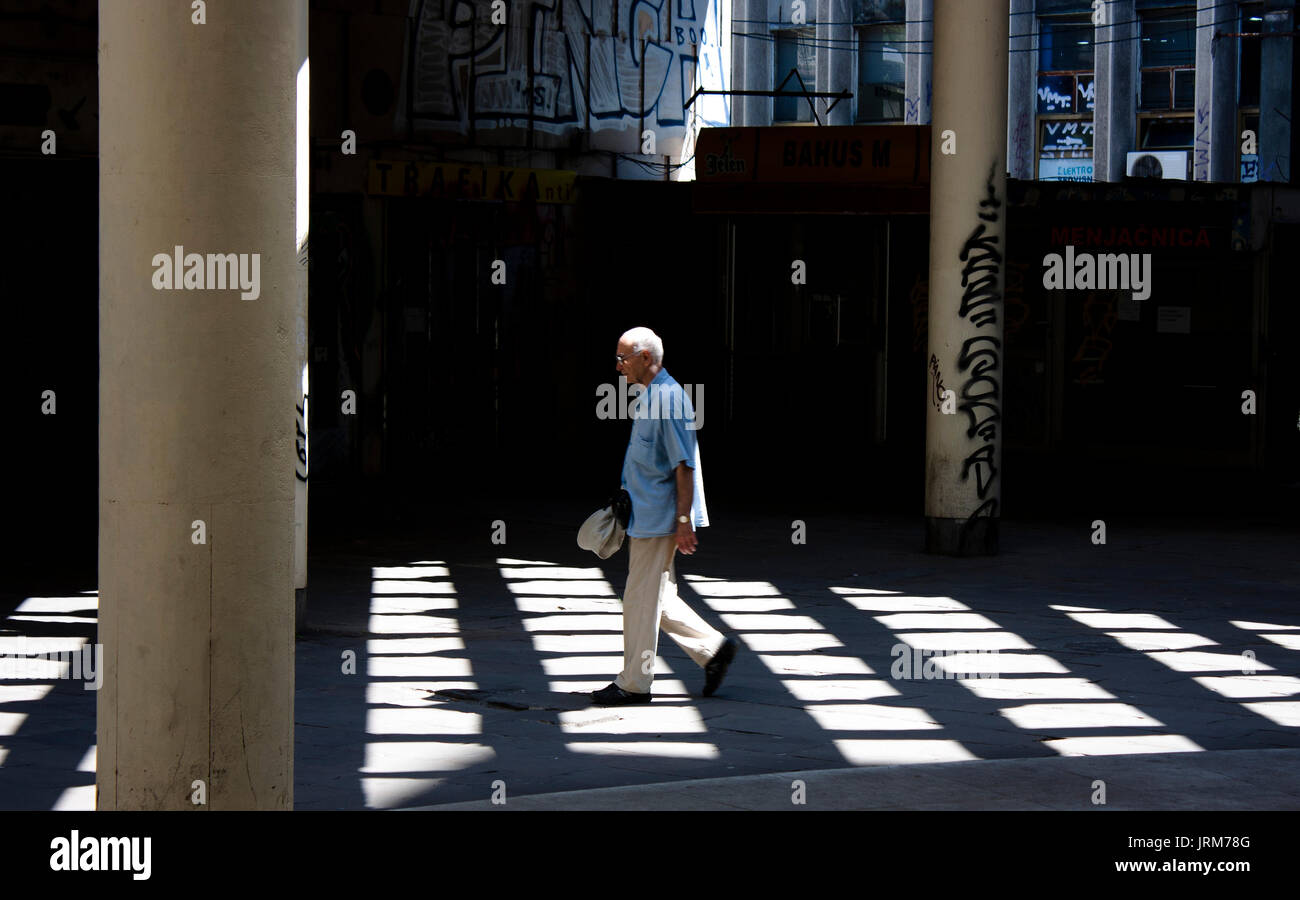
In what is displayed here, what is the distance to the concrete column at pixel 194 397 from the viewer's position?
4785 millimetres

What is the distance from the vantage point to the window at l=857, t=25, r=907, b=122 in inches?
1515

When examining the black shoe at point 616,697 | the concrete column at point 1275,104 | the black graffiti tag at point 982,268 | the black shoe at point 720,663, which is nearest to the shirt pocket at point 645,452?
the black shoe at point 720,663

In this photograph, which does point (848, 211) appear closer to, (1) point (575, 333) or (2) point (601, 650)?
(1) point (575, 333)

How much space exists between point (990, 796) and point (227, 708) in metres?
2.93

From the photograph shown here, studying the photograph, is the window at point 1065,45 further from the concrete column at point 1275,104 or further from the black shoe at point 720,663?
the black shoe at point 720,663

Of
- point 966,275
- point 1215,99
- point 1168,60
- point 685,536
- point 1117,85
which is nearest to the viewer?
point 685,536

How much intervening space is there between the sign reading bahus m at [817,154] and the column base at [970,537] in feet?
19.4

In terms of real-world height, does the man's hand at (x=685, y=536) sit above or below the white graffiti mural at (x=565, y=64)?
below

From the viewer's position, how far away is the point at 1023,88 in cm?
3650

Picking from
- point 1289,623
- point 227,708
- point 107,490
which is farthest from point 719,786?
point 1289,623

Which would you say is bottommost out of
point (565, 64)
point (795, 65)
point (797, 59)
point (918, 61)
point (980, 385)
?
point (980, 385)

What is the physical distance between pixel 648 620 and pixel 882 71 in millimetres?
31844

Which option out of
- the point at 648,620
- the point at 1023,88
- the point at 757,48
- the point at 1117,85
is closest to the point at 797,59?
the point at 757,48

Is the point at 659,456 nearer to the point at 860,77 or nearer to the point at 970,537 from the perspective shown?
the point at 970,537
